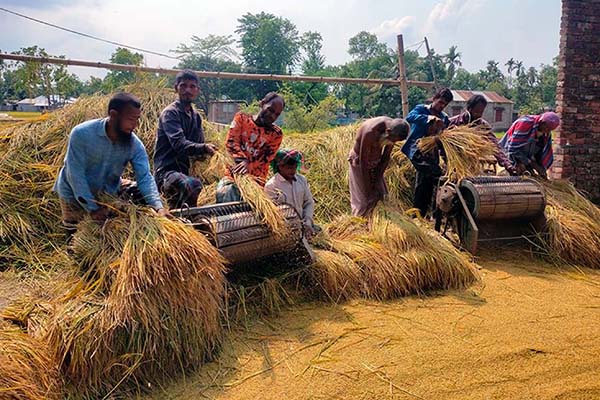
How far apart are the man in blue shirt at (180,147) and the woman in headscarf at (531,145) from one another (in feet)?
10.7

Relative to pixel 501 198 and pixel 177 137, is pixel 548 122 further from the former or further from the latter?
pixel 177 137

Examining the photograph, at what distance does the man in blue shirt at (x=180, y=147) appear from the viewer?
3312 millimetres

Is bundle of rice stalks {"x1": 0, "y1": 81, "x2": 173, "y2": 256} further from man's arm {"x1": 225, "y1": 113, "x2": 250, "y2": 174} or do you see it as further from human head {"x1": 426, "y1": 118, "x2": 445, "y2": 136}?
human head {"x1": 426, "y1": 118, "x2": 445, "y2": 136}

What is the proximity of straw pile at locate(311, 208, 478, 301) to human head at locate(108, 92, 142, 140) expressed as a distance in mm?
1512

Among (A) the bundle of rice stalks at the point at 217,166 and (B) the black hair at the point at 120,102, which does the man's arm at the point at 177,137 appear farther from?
(B) the black hair at the point at 120,102

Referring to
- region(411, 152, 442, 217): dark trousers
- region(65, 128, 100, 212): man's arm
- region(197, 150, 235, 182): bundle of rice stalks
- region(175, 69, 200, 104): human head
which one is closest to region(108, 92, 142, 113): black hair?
region(65, 128, 100, 212): man's arm

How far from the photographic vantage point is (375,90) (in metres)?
29.1

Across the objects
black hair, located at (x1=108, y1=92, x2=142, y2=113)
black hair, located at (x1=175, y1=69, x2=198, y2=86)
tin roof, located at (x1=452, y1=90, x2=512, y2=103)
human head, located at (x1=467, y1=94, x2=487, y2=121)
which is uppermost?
tin roof, located at (x1=452, y1=90, x2=512, y2=103)

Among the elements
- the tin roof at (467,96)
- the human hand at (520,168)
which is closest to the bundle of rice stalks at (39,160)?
the human hand at (520,168)

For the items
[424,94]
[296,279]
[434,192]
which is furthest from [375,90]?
[296,279]

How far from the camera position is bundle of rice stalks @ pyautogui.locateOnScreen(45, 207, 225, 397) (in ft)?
7.19

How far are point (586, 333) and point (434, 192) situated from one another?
A: 89.9 inches

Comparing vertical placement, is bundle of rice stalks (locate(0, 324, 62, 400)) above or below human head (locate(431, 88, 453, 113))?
below

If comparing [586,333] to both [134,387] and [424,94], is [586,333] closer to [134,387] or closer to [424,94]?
[134,387]
